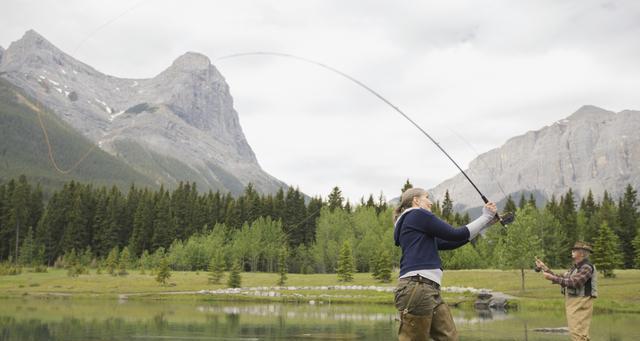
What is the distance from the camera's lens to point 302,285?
70062mm

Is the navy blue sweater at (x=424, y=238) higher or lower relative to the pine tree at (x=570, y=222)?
lower

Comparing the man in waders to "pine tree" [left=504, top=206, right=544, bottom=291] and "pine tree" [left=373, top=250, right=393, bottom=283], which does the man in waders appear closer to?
→ "pine tree" [left=504, top=206, right=544, bottom=291]

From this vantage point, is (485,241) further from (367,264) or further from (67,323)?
(67,323)

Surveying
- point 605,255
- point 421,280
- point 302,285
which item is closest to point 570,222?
point 605,255

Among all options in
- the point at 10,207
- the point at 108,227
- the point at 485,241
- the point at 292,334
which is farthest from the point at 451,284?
the point at 10,207

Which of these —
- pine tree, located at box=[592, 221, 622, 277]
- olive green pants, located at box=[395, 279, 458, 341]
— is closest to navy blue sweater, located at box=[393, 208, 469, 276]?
olive green pants, located at box=[395, 279, 458, 341]

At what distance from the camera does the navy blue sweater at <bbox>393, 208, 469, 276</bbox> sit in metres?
7.71

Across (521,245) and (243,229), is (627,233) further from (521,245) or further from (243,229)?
(243,229)

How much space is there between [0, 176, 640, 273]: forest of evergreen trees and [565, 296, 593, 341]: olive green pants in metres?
61.9

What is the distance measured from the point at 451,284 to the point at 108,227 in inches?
2761

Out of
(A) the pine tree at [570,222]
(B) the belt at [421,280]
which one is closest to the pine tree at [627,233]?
(A) the pine tree at [570,222]

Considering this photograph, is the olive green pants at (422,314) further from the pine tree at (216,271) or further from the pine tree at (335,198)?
the pine tree at (335,198)

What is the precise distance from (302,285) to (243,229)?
29.5m

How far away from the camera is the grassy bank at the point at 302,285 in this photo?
172ft
